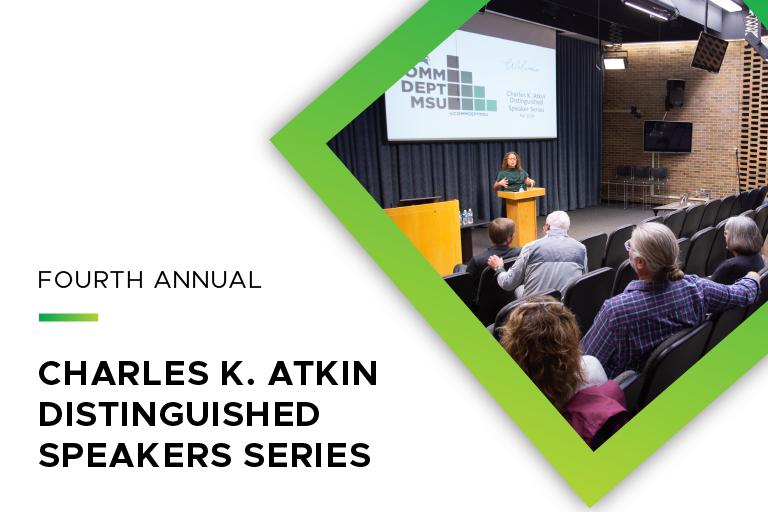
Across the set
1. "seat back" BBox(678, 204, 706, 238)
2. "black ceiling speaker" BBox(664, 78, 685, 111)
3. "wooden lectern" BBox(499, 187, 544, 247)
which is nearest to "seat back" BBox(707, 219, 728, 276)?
"seat back" BBox(678, 204, 706, 238)

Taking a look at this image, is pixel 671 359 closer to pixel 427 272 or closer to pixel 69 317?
pixel 427 272

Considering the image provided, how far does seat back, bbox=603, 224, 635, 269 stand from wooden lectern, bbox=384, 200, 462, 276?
1.25m

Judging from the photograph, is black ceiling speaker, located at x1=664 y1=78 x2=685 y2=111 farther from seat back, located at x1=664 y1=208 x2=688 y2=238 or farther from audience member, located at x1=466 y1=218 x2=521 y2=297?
audience member, located at x1=466 y1=218 x2=521 y2=297

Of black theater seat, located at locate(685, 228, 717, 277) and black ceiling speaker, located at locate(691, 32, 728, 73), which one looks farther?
black ceiling speaker, located at locate(691, 32, 728, 73)

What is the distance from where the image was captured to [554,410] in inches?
53.8

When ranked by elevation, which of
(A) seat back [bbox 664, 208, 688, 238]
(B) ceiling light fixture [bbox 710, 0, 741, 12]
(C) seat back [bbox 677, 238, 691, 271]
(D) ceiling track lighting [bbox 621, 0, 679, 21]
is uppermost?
(B) ceiling light fixture [bbox 710, 0, 741, 12]

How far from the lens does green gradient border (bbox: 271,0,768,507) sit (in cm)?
132

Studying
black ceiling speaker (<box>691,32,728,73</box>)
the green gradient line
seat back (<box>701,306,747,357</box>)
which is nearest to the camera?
the green gradient line

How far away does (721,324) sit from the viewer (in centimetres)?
217

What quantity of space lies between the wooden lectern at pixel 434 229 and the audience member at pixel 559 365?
9.71 ft

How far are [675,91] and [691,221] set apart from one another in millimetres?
5939

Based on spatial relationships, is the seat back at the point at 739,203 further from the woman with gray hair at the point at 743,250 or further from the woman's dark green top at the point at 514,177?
the woman with gray hair at the point at 743,250

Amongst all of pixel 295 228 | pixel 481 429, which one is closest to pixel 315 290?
pixel 295 228

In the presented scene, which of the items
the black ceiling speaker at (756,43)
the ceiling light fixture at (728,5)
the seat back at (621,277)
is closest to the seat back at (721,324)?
the seat back at (621,277)
